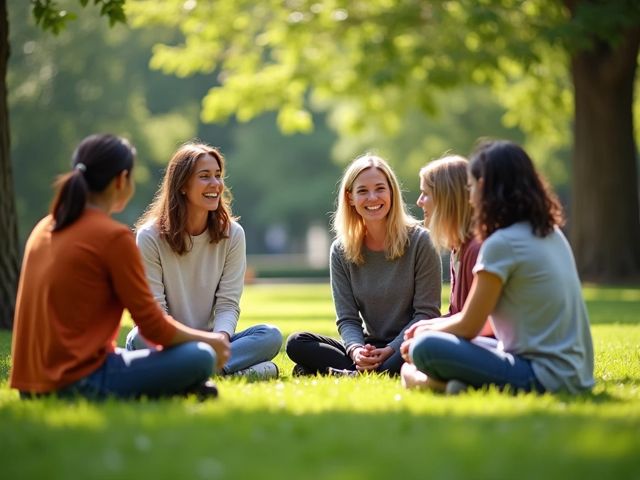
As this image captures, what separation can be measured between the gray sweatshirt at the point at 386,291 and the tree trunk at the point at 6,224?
4987 millimetres

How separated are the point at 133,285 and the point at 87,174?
617 mm

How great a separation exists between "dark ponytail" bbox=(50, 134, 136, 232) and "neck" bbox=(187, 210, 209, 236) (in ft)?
6.59

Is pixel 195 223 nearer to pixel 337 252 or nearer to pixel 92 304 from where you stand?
pixel 337 252

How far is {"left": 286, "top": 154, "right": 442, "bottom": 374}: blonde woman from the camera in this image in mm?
7508

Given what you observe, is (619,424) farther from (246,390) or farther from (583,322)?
(246,390)

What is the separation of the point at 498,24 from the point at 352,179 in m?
11.9

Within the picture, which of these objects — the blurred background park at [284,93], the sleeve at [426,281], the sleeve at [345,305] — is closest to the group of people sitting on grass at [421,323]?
the sleeve at [426,281]

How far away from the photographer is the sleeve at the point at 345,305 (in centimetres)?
758

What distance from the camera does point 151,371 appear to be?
218 inches

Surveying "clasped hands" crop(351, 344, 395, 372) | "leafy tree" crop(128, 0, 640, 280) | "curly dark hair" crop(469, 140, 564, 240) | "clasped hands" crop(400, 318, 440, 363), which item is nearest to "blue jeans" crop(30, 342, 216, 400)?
"clasped hands" crop(400, 318, 440, 363)

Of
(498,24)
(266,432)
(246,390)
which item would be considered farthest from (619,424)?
(498,24)

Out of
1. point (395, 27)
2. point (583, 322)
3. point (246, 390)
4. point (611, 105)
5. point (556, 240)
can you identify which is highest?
point (395, 27)

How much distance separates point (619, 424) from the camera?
15.3 feet

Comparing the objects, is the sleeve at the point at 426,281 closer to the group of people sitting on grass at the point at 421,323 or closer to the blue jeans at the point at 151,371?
the group of people sitting on grass at the point at 421,323
